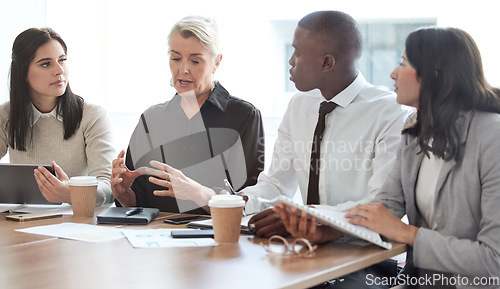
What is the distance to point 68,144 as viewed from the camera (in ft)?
9.08

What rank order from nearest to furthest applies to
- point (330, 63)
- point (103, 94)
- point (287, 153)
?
1. point (330, 63)
2. point (287, 153)
3. point (103, 94)

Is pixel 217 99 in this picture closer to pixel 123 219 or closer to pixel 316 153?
pixel 316 153

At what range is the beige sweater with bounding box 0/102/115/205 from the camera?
2740mm

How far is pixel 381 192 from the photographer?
184 cm

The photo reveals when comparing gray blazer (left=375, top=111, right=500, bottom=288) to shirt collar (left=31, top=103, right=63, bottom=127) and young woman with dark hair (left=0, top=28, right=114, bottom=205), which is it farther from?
shirt collar (left=31, top=103, right=63, bottom=127)

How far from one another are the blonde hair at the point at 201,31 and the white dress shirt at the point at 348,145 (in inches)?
23.8

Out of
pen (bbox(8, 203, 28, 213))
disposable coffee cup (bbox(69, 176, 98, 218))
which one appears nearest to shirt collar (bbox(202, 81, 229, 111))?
disposable coffee cup (bbox(69, 176, 98, 218))

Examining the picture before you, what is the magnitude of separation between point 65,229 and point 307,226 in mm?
805

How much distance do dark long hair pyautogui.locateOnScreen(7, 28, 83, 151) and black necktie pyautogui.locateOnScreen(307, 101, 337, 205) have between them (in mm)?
1291

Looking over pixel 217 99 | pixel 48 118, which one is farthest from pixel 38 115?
pixel 217 99

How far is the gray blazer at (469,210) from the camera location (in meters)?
1.49

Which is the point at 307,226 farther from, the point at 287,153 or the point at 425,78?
the point at 287,153

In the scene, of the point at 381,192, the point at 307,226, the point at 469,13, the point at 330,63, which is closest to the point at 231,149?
the point at 330,63

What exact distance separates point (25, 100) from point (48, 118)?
147 mm
